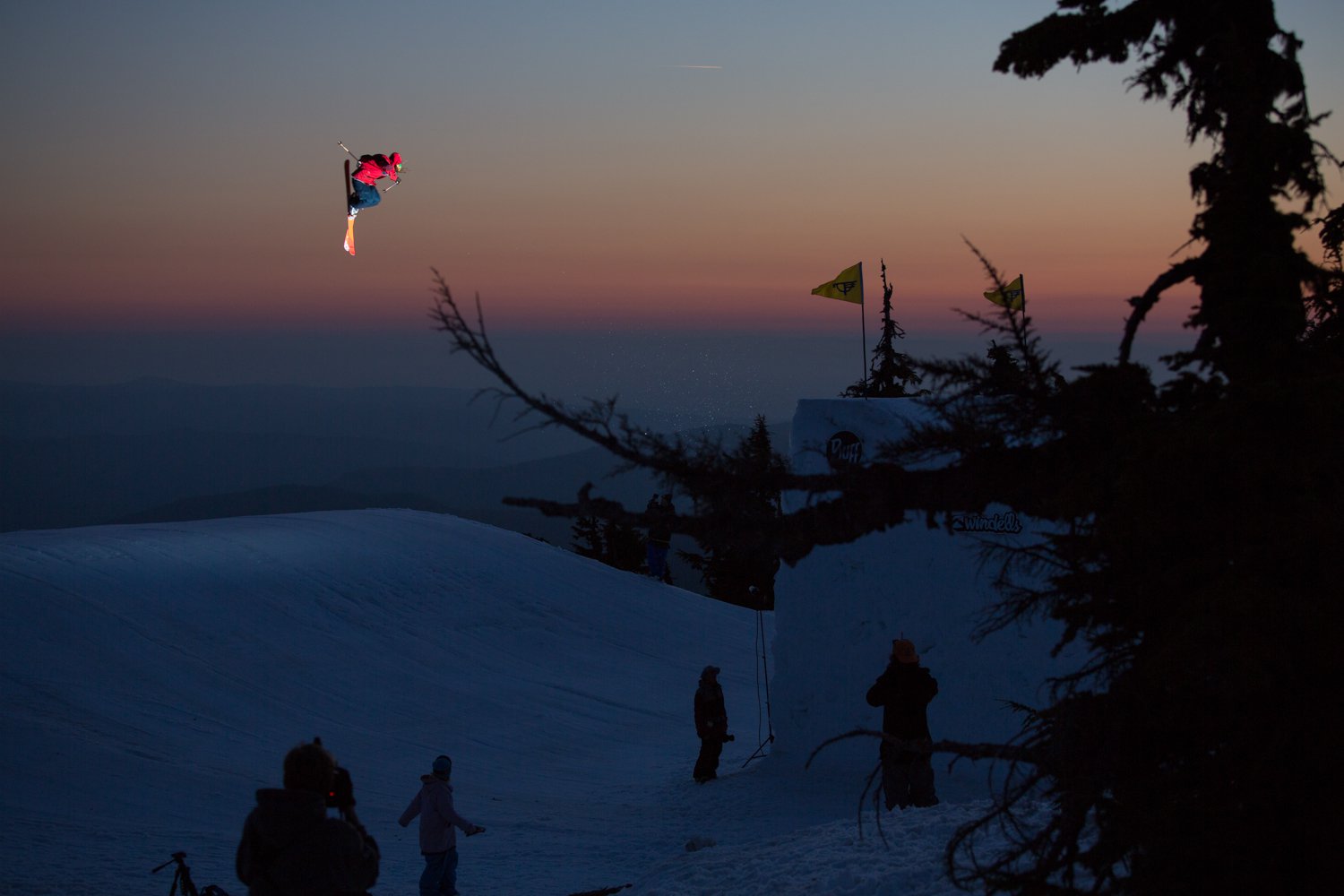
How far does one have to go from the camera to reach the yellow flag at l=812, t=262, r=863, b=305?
16.4 meters

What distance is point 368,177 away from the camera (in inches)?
720

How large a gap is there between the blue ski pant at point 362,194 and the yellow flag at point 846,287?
7638mm

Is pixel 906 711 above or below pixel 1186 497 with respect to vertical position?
below

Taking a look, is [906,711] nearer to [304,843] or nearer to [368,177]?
[304,843]

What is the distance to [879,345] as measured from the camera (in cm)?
4494

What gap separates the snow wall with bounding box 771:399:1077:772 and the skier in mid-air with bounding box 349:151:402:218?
29.9 ft

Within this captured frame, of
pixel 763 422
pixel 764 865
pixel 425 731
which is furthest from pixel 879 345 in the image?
pixel 764 865

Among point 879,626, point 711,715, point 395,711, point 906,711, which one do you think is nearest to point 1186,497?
point 906,711

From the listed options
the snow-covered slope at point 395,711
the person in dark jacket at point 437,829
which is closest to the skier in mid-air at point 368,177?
the snow-covered slope at point 395,711

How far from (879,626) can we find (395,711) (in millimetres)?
8259

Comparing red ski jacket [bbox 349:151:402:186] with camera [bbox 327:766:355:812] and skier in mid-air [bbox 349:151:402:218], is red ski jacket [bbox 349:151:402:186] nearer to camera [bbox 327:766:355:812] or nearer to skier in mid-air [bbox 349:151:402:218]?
skier in mid-air [bbox 349:151:402:218]

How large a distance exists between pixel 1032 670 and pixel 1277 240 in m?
8.79

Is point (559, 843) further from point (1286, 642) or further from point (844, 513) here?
point (1286, 642)

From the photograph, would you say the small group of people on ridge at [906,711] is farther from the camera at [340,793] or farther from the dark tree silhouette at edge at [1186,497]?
the camera at [340,793]
